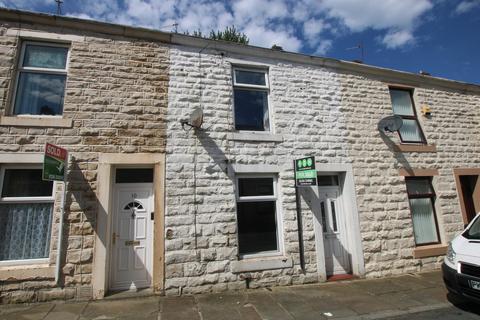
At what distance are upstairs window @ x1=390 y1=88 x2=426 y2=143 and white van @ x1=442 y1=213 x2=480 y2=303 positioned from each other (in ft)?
13.1

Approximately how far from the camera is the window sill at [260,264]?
620 cm

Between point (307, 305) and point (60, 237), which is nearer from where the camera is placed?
point (307, 305)

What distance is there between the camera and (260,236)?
675 cm

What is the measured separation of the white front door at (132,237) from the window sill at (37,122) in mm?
1652

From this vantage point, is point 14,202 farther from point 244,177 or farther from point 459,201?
point 459,201

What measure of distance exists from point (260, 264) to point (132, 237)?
279cm

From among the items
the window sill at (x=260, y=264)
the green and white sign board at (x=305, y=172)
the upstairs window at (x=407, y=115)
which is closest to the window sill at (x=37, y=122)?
the window sill at (x=260, y=264)

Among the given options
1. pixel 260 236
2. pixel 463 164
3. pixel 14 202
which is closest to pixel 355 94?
pixel 463 164

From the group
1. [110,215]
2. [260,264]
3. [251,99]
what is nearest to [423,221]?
[260,264]

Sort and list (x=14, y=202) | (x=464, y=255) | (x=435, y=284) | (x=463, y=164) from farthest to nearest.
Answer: (x=463, y=164)
(x=435, y=284)
(x=14, y=202)
(x=464, y=255)

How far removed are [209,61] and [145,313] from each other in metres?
5.62

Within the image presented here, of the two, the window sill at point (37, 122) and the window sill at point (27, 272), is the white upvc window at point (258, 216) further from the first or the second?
the window sill at point (37, 122)

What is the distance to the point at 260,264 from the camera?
6.36 meters

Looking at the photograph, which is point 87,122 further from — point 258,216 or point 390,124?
point 390,124
